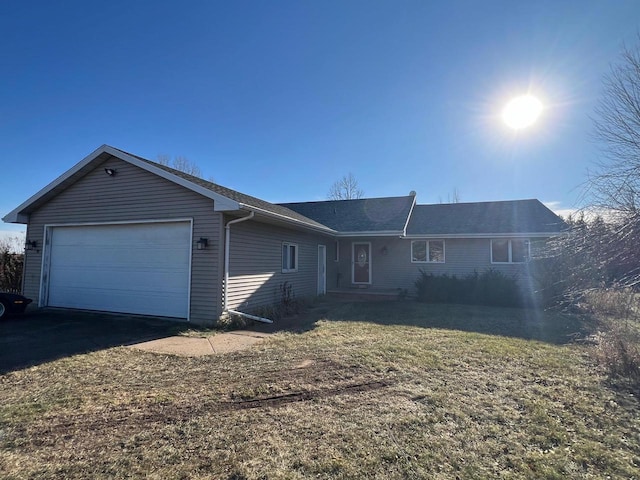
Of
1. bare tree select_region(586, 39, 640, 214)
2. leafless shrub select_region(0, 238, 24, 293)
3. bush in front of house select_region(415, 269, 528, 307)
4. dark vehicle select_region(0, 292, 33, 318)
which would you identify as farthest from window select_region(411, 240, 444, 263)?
leafless shrub select_region(0, 238, 24, 293)

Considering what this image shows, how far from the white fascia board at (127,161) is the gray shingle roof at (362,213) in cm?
752

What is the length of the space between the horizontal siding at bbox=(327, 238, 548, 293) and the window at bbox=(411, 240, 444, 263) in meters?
0.18

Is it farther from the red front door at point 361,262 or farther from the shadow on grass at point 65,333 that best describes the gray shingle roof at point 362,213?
the shadow on grass at point 65,333

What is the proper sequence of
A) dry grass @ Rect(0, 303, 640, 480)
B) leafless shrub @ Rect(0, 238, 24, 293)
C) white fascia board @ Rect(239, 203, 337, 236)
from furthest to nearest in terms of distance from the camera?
leafless shrub @ Rect(0, 238, 24, 293) < white fascia board @ Rect(239, 203, 337, 236) < dry grass @ Rect(0, 303, 640, 480)

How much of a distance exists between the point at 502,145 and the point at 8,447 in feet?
41.6

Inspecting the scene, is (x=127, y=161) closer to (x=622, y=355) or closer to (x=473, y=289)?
(x=622, y=355)

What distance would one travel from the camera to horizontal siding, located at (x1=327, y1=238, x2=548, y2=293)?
46.9ft

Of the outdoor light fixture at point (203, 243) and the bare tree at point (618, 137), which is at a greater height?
the bare tree at point (618, 137)

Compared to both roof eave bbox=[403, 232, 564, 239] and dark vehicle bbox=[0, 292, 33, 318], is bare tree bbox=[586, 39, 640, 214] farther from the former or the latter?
dark vehicle bbox=[0, 292, 33, 318]

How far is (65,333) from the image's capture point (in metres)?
6.95

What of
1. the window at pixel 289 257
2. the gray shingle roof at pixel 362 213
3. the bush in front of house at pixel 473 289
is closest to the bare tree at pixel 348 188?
the gray shingle roof at pixel 362 213

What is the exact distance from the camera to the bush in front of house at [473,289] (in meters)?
12.2

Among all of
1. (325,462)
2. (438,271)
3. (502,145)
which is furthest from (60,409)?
(438,271)

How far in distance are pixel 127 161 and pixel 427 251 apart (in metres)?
11.9
